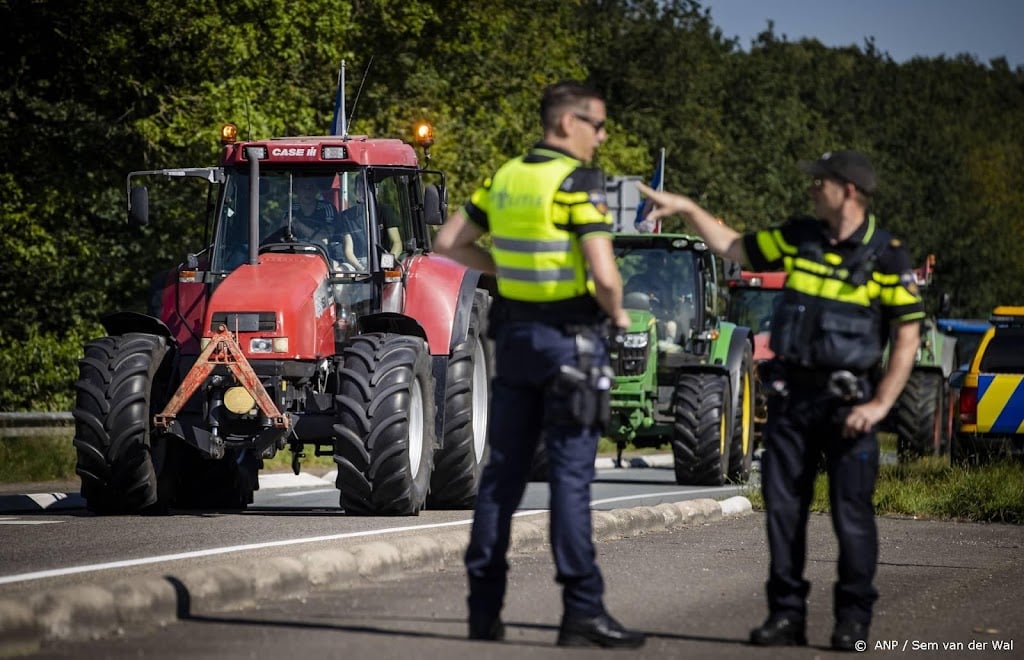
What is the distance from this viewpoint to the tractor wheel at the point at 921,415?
23969mm

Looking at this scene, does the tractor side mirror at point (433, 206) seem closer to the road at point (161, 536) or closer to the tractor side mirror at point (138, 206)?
the tractor side mirror at point (138, 206)

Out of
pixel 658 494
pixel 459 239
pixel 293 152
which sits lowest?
pixel 658 494

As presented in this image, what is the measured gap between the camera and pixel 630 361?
19609 millimetres

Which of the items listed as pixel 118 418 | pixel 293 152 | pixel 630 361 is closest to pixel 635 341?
pixel 630 361

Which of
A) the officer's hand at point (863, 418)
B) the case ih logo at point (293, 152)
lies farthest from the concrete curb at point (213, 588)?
the case ih logo at point (293, 152)

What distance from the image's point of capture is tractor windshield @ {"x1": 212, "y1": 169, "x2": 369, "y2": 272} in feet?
45.8

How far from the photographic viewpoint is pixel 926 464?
1972 centimetres

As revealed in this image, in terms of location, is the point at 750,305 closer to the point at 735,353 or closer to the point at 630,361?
the point at 735,353

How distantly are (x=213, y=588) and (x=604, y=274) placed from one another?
2270mm

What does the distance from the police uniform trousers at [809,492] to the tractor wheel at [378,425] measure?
559 centimetres

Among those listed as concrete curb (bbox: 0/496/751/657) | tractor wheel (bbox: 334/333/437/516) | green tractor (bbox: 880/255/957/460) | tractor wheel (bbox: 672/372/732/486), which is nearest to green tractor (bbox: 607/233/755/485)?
tractor wheel (bbox: 672/372/732/486)

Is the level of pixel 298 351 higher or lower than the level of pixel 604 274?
lower

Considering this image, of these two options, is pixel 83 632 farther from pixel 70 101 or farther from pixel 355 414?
pixel 70 101

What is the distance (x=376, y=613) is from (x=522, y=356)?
148 cm
